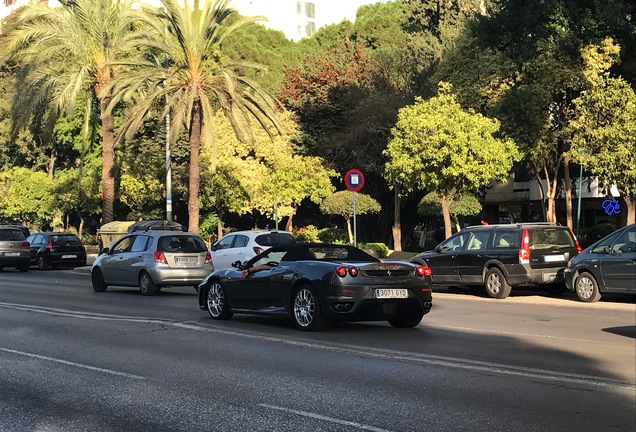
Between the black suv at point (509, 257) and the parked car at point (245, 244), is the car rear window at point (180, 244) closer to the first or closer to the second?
the parked car at point (245, 244)

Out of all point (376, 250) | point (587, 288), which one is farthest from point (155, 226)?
point (587, 288)

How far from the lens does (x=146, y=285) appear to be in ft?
61.6

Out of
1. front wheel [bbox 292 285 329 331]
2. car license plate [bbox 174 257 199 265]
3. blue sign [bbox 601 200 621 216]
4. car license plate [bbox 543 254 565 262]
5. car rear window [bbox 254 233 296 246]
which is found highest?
blue sign [bbox 601 200 621 216]

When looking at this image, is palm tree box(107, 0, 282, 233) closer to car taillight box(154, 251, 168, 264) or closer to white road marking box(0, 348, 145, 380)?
car taillight box(154, 251, 168, 264)

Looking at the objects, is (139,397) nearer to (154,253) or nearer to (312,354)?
(312,354)

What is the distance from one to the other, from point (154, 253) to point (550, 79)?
1497 cm

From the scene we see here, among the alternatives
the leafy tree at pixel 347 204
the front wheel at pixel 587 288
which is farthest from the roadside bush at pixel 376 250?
the front wheel at pixel 587 288

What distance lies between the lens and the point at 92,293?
1964 centimetres

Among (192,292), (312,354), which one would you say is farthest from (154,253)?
(312,354)

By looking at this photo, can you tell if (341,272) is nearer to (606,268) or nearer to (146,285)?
(606,268)

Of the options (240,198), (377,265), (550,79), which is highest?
(550,79)

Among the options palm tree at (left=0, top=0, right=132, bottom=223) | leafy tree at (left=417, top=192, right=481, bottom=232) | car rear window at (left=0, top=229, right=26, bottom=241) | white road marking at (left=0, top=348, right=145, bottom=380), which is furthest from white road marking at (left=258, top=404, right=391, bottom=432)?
leafy tree at (left=417, top=192, right=481, bottom=232)

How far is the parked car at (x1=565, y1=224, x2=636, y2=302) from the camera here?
14.8m

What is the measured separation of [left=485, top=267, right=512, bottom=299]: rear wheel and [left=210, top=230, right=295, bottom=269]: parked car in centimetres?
602
